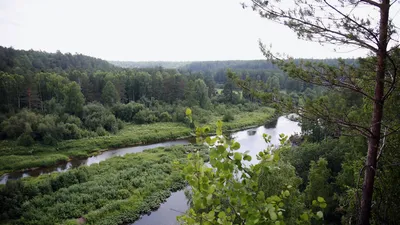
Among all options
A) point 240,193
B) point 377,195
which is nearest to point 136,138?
point 377,195

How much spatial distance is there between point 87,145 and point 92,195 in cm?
1490

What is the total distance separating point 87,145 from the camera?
107 feet

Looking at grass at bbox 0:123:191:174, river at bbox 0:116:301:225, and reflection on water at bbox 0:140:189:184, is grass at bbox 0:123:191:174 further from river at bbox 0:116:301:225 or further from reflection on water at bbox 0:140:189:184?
river at bbox 0:116:301:225

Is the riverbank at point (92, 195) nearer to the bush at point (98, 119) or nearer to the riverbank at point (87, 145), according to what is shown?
the riverbank at point (87, 145)

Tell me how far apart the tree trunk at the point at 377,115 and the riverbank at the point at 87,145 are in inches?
779

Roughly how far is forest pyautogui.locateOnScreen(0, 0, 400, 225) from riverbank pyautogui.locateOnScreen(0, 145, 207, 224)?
8cm

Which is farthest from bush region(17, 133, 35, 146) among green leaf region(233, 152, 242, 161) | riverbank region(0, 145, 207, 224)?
green leaf region(233, 152, 242, 161)

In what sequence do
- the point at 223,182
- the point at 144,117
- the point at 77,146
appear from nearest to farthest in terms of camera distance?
the point at 223,182
the point at 77,146
the point at 144,117

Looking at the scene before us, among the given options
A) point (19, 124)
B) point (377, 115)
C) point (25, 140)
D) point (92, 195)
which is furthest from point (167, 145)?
point (377, 115)

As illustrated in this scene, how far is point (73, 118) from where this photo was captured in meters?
37.5

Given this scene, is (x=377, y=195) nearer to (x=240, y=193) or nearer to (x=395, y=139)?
(x=395, y=139)

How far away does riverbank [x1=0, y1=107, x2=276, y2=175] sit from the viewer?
87.8 ft

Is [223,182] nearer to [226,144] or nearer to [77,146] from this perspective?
[226,144]

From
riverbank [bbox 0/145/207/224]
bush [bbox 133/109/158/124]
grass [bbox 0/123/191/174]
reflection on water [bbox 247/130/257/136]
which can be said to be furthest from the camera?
bush [bbox 133/109/158/124]
